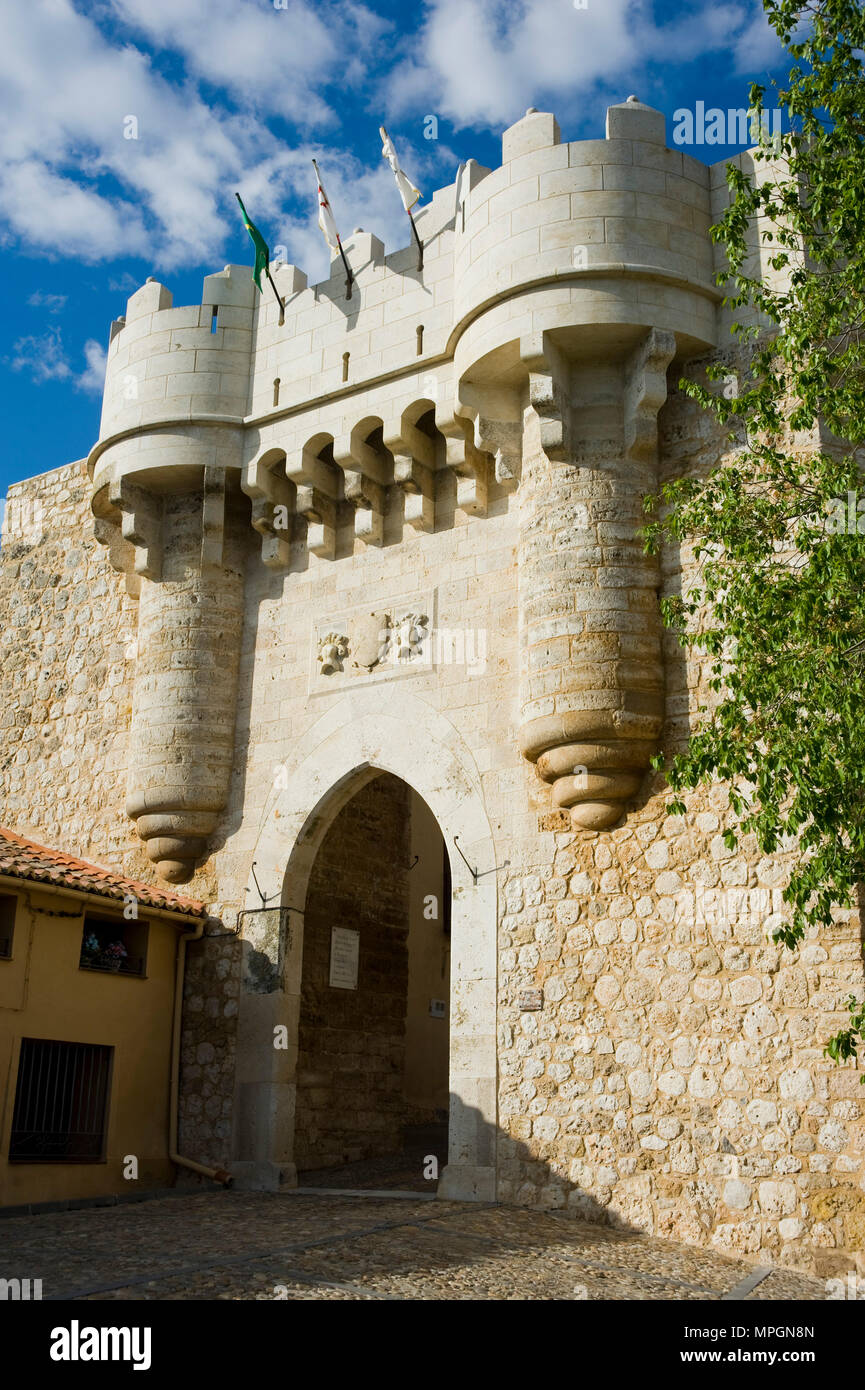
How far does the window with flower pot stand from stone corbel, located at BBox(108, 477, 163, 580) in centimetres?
329

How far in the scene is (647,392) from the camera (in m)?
8.94

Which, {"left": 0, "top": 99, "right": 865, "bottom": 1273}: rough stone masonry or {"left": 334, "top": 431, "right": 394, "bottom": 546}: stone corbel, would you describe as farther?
{"left": 334, "top": 431, "right": 394, "bottom": 546}: stone corbel

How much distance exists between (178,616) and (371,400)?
8.82 ft

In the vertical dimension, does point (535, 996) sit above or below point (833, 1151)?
above

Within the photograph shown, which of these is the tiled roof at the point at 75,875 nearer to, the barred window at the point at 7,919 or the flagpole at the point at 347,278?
the barred window at the point at 7,919

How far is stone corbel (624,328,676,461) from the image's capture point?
29.2ft

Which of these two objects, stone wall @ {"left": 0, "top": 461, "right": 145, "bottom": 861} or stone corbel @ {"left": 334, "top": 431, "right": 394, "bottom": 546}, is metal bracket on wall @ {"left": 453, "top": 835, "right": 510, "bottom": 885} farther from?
stone wall @ {"left": 0, "top": 461, "right": 145, "bottom": 861}

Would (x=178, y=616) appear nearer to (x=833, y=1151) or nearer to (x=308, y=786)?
(x=308, y=786)

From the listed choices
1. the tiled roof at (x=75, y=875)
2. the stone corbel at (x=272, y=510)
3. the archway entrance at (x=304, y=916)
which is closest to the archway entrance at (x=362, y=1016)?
the archway entrance at (x=304, y=916)

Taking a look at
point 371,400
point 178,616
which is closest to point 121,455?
point 178,616

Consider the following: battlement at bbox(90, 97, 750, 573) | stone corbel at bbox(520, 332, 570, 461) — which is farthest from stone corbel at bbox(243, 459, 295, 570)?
stone corbel at bbox(520, 332, 570, 461)

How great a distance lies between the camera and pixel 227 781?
11.0m

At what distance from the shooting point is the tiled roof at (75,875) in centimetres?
930

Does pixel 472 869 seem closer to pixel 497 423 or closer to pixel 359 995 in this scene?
pixel 359 995
